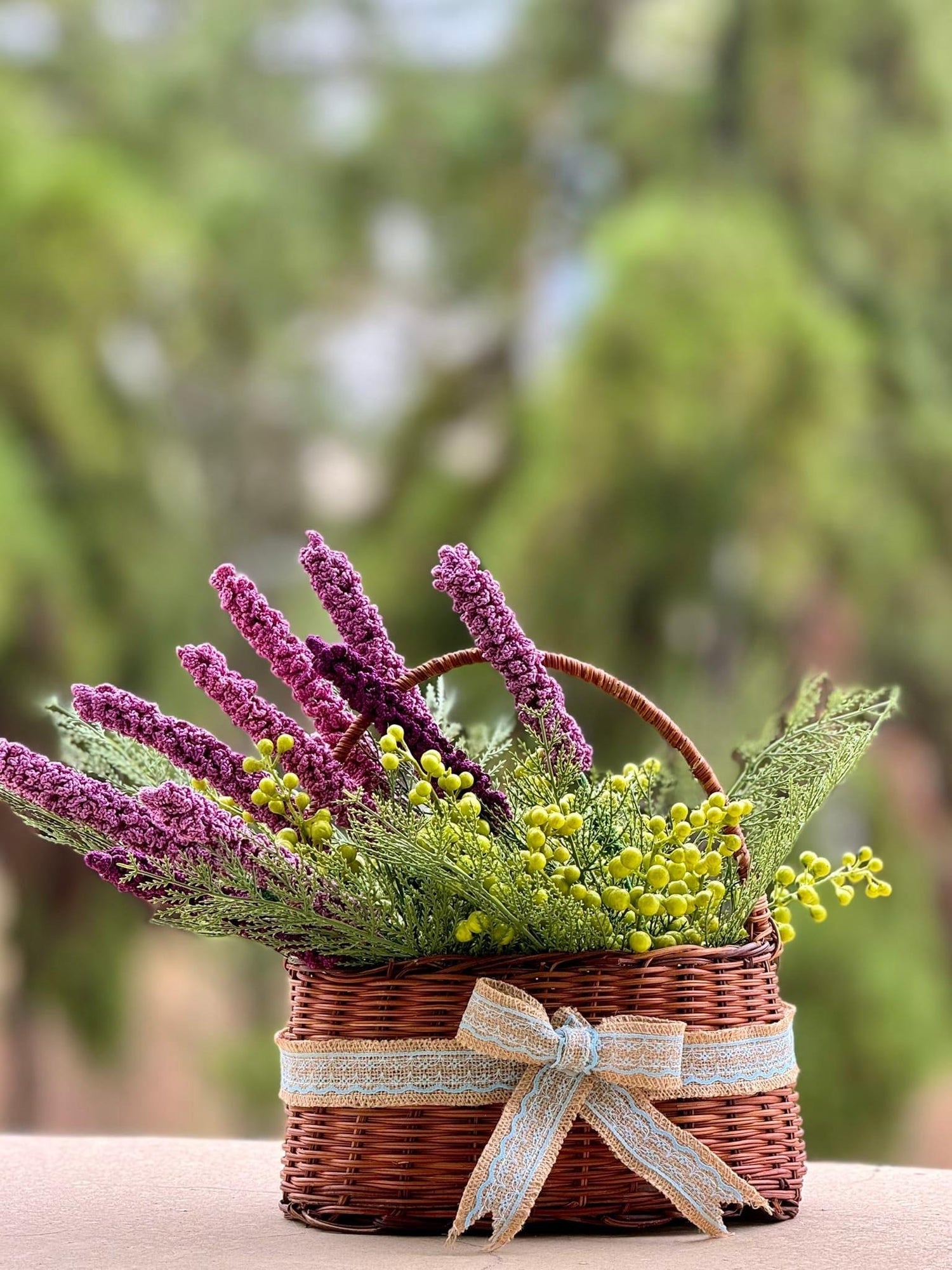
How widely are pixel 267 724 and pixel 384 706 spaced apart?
0.18 ft

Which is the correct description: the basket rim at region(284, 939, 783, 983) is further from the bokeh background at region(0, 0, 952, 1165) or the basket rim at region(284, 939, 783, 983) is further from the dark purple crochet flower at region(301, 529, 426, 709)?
the bokeh background at region(0, 0, 952, 1165)

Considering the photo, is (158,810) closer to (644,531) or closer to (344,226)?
(644,531)

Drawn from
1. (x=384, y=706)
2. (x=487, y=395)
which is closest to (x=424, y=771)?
(x=384, y=706)

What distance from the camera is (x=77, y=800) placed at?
2.03ft

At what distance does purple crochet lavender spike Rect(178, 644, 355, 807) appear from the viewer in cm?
65

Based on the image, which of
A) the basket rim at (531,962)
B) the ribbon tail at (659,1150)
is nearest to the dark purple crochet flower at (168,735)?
the basket rim at (531,962)

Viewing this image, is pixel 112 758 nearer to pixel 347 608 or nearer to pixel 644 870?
pixel 347 608

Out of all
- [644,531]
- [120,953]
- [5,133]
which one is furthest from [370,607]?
[5,133]

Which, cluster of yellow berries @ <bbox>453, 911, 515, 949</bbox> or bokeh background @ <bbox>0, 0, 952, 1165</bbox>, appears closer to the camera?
cluster of yellow berries @ <bbox>453, 911, 515, 949</bbox>

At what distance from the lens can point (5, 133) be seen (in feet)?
9.59

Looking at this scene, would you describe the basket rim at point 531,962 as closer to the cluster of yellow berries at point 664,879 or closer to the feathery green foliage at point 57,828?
the cluster of yellow berries at point 664,879

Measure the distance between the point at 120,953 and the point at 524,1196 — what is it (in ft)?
8.12

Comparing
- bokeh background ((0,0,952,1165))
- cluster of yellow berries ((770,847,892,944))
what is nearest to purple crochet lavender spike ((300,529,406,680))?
cluster of yellow berries ((770,847,892,944))

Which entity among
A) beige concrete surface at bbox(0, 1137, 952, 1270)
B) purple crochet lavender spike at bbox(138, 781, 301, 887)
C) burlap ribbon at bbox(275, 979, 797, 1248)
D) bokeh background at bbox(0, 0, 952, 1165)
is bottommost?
beige concrete surface at bbox(0, 1137, 952, 1270)
